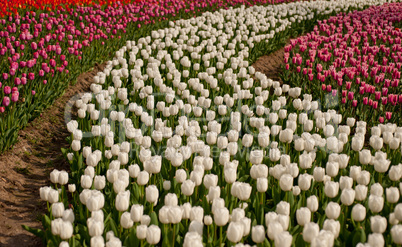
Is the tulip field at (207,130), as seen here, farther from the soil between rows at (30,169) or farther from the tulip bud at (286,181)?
the soil between rows at (30,169)

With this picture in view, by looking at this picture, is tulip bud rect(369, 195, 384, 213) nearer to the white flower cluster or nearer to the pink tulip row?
the white flower cluster

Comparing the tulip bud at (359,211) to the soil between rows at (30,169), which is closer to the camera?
the tulip bud at (359,211)

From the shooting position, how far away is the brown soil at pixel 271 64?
9242 millimetres

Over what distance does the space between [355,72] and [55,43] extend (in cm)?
518

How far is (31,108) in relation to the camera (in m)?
5.94

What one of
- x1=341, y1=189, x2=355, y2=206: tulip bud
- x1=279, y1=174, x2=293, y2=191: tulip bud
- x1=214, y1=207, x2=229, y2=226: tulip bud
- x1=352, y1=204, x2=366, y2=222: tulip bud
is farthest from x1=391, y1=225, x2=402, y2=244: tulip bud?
x1=214, y1=207, x2=229, y2=226: tulip bud

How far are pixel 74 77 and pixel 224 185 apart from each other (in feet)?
14.3

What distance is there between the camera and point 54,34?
24.9 ft

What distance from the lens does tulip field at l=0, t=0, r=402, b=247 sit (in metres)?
3.12

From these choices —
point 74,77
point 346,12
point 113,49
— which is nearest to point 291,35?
point 346,12

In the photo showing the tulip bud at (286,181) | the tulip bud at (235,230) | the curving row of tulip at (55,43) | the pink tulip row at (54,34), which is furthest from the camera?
the pink tulip row at (54,34)

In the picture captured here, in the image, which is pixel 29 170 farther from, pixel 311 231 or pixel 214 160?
pixel 311 231

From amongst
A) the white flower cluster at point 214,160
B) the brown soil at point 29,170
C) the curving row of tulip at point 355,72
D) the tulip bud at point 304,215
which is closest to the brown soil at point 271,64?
the curving row of tulip at point 355,72

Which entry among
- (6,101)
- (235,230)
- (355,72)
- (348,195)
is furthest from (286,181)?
(355,72)
